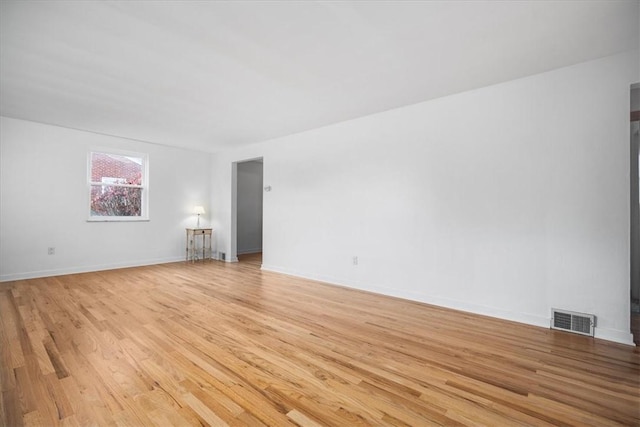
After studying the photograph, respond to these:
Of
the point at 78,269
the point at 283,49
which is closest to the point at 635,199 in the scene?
the point at 283,49

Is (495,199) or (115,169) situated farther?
(115,169)

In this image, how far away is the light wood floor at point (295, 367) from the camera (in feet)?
5.30

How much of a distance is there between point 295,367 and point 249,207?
6551 millimetres

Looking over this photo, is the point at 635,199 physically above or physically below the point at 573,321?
A: above

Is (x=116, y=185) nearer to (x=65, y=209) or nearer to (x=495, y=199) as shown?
(x=65, y=209)

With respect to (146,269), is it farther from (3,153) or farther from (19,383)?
(19,383)

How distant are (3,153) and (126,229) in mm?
2108

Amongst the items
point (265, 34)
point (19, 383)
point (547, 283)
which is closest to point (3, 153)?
point (19, 383)

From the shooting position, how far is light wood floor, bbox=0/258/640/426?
1.62 metres

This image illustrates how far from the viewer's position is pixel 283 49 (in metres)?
2.56

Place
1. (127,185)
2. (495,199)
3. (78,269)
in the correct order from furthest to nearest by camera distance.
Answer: (127,185)
(78,269)
(495,199)

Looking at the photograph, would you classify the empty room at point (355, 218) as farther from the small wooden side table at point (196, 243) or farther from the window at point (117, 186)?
the small wooden side table at point (196, 243)

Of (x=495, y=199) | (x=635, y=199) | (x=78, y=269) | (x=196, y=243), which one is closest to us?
(x=635, y=199)

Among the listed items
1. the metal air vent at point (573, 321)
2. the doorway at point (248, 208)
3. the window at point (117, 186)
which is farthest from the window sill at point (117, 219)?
the metal air vent at point (573, 321)
